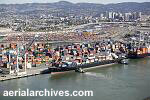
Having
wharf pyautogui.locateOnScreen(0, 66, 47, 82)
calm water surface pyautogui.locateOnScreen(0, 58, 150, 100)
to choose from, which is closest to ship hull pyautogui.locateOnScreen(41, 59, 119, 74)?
wharf pyautogui.locateOnScreen(0, 66, 47, 82)

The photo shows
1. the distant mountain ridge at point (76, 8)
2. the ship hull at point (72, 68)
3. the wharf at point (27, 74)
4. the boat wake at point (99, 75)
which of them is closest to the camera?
the wharf at point (27, 74)

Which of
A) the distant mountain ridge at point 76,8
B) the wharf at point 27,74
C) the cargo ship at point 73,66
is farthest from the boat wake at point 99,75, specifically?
the distant mountain ridge at point 76,8

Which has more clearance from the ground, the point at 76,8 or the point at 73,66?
the point at 73,66

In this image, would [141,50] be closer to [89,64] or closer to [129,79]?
[89,64]

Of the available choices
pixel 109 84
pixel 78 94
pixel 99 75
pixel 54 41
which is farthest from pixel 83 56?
pixel 54 41

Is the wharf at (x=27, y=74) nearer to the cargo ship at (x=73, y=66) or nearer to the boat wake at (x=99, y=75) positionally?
the cargo ship at (x=73, y=66)

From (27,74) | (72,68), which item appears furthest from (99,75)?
(27,74)

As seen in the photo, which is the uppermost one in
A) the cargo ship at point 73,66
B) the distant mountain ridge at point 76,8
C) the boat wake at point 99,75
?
the cargo ship at point 73,66

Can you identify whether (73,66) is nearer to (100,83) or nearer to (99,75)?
(99,75)
